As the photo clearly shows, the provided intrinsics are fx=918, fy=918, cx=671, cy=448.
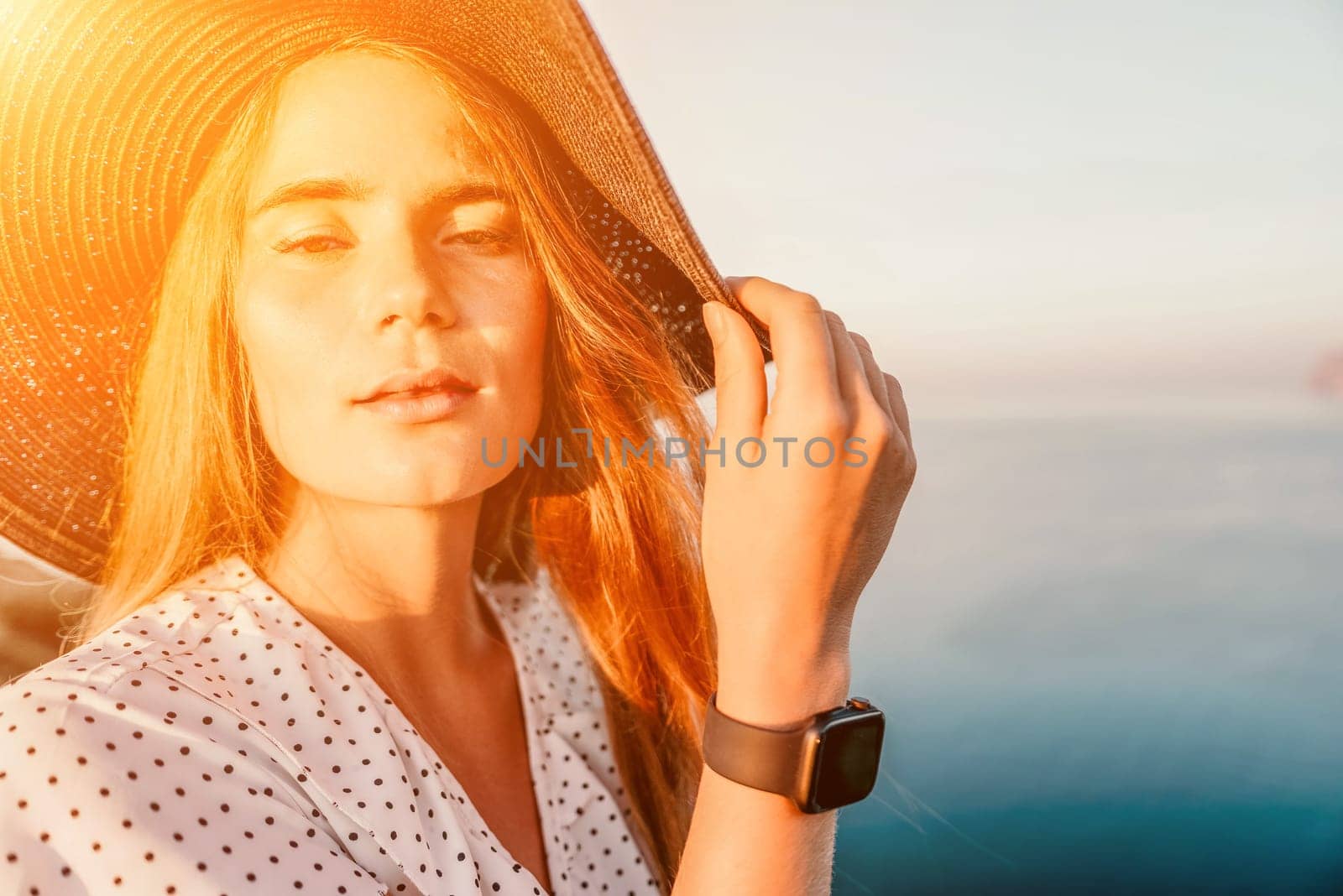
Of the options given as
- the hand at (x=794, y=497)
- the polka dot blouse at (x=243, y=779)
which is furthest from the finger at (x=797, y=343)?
the polka dot blouse at (x=243, y=779)

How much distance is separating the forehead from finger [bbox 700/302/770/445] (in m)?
0.27

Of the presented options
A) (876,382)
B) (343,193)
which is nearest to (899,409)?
(876,382)

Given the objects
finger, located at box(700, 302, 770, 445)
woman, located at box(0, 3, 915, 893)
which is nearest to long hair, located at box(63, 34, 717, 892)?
woman, located at box(0, 3, 915, 893)

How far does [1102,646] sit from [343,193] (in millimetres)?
952

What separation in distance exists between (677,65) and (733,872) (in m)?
0.77

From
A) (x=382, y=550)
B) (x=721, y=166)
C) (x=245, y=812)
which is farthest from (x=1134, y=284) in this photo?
(x=245, y=812)

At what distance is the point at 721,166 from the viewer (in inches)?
37.6

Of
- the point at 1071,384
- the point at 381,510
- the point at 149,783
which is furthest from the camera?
the point at 1071,384

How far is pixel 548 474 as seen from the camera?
41.5 inches

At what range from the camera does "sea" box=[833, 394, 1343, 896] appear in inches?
41.1

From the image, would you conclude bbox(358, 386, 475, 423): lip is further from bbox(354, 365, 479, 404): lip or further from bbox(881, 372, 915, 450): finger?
bbox(881, 372, 915, 450): finger

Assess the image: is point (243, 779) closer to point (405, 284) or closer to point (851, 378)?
point (405, 284)

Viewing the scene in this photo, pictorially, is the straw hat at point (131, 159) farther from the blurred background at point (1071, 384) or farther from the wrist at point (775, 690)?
the wrist at point (775, 690)

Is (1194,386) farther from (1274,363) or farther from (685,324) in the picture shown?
(685,324)
